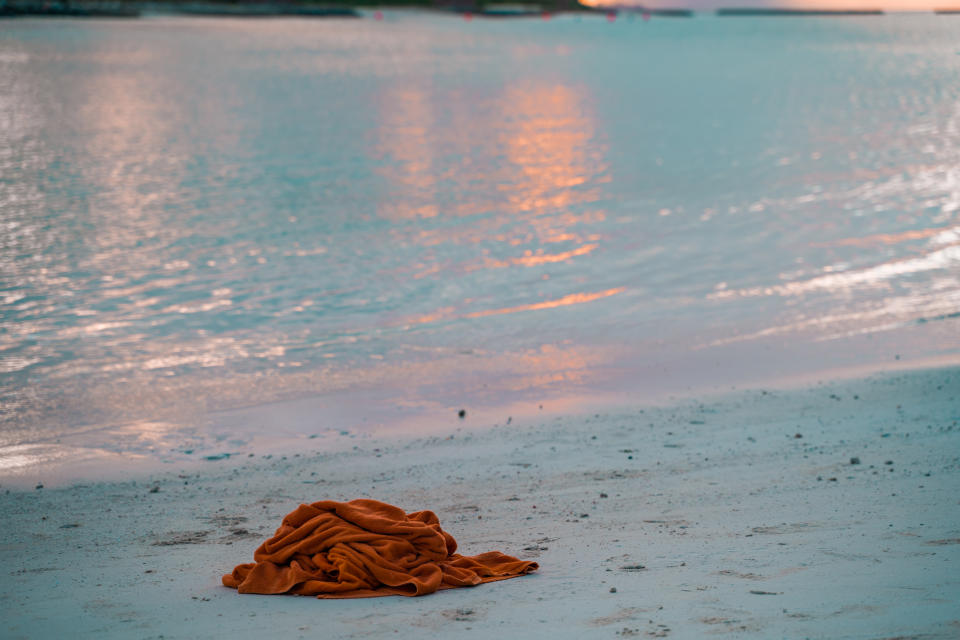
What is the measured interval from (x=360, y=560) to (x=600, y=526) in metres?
1.71

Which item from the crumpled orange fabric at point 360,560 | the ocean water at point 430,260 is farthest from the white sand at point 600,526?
the ocean water at point 430,260

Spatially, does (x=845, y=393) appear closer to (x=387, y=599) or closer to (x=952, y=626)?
(x=952, y=626)

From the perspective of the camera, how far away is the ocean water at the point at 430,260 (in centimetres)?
938

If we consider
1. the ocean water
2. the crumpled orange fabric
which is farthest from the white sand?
the ocean water

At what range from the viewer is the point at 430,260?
1484 cm

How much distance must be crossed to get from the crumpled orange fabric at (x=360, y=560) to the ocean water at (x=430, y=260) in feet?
9.20

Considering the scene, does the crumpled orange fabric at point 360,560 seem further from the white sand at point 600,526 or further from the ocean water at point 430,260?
the ocean water at point 430,260

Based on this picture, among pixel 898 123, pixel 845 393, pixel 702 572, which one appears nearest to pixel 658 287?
pixel 845 393

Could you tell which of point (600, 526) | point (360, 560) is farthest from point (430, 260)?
point (360, 560)

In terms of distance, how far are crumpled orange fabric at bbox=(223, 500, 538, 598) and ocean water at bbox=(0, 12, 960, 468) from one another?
110 inches

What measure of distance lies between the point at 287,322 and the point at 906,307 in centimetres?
818

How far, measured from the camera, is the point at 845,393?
8.55 m

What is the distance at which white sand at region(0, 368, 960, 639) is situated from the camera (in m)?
4.57

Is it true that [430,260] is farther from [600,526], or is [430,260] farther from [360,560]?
[360,560]
